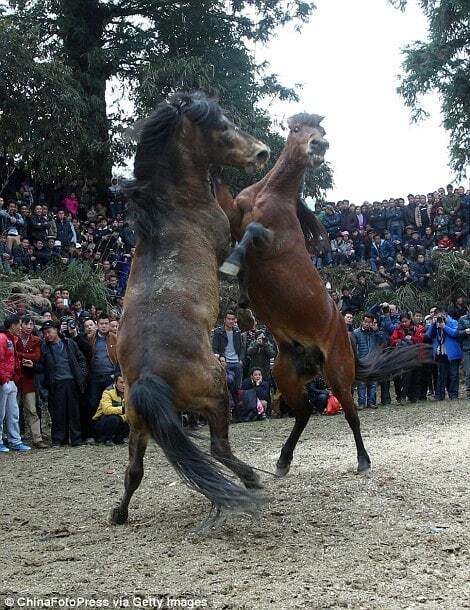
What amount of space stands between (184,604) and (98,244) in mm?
13568

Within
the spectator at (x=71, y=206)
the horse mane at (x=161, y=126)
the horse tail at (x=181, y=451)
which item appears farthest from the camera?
the spectator at (x=71, y=206)

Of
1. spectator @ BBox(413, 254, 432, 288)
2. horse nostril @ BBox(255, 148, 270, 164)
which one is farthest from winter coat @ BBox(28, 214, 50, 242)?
horse nostril @ BBox(255, 148, 270, 164)

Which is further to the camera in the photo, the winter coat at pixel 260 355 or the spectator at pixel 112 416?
the winter coat at pixel 260 355

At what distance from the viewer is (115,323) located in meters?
10.6

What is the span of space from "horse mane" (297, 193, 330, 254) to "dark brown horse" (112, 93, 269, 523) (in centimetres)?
Answer: 136

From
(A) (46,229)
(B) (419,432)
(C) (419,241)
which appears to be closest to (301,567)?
(B) (419,432)

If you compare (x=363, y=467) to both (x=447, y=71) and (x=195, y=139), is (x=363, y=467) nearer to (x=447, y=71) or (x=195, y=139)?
(x=195, y=139)

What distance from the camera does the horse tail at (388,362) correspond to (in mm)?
7277

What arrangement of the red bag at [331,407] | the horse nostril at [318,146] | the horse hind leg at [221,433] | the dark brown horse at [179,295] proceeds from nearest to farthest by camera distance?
1. the dark brown horse at [179,295]
2. the horse hind leg at [221,433]
3. the horse nostril at [318,146]
4. the red bag at [331,407]

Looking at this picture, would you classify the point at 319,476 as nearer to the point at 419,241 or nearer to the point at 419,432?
the point at 419,432

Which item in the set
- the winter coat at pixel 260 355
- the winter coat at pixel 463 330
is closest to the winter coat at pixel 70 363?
the winter coat at pixel 260 355

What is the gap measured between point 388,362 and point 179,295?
11.3ft

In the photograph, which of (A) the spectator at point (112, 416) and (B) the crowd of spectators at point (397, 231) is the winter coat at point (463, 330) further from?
(A) the spectator at point (112, 416)

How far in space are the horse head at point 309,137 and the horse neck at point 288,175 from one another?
6 centimetres
